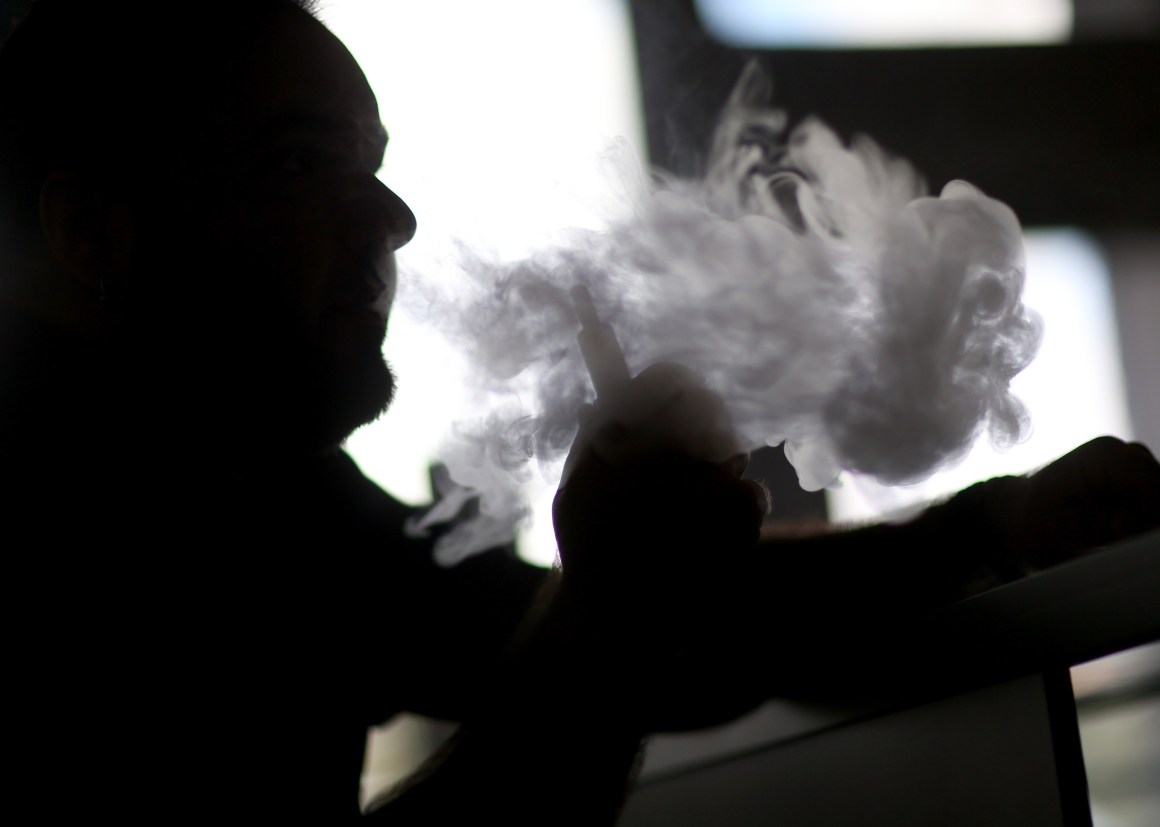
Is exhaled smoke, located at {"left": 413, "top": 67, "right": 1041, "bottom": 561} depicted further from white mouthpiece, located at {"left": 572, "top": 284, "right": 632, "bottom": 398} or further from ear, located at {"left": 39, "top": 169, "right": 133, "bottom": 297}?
ear, located at {"left": 39, "top": 169, "right": 133, "bottom": 297}

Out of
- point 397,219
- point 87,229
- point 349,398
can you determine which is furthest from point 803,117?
point 87,229

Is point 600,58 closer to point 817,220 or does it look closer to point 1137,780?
point 817,220

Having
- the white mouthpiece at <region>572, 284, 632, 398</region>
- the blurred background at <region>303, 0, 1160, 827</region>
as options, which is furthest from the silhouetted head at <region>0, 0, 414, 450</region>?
the white mouthpiece at <region>572, 284, 632, 398</region>

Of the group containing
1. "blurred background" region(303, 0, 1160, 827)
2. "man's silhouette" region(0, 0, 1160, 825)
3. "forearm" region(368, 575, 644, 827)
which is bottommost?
"forearm" region(368, 575, 644, 827)

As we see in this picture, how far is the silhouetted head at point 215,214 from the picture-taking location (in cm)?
111

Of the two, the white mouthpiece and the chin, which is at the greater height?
the chin

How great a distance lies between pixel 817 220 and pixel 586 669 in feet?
1.73

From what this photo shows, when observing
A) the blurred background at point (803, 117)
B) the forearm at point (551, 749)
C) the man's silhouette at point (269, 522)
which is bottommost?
the forearm at point (551, 749)

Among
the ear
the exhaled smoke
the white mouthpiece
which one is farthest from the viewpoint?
the ear

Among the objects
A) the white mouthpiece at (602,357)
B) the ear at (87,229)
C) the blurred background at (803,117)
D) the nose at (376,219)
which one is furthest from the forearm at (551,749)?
the ear at (87,229)

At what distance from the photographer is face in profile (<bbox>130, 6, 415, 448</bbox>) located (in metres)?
1.12

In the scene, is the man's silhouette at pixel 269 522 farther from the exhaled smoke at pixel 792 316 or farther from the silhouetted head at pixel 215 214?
the exhaled smoke at pixel 792 316

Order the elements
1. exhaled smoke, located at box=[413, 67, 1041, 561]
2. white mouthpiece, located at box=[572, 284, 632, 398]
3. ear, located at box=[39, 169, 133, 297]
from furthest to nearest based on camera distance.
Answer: ear, located at box=[39, 169, 133, 297], exhaled smoke, located at box=[413, 67, 1041, 561], white mouthpiece, located at box=[572, 284, 632, 398]

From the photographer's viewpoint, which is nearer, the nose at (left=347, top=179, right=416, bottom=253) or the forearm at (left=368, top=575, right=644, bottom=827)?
the forearm at (left=368, top=575, right=644, bottom=827)
